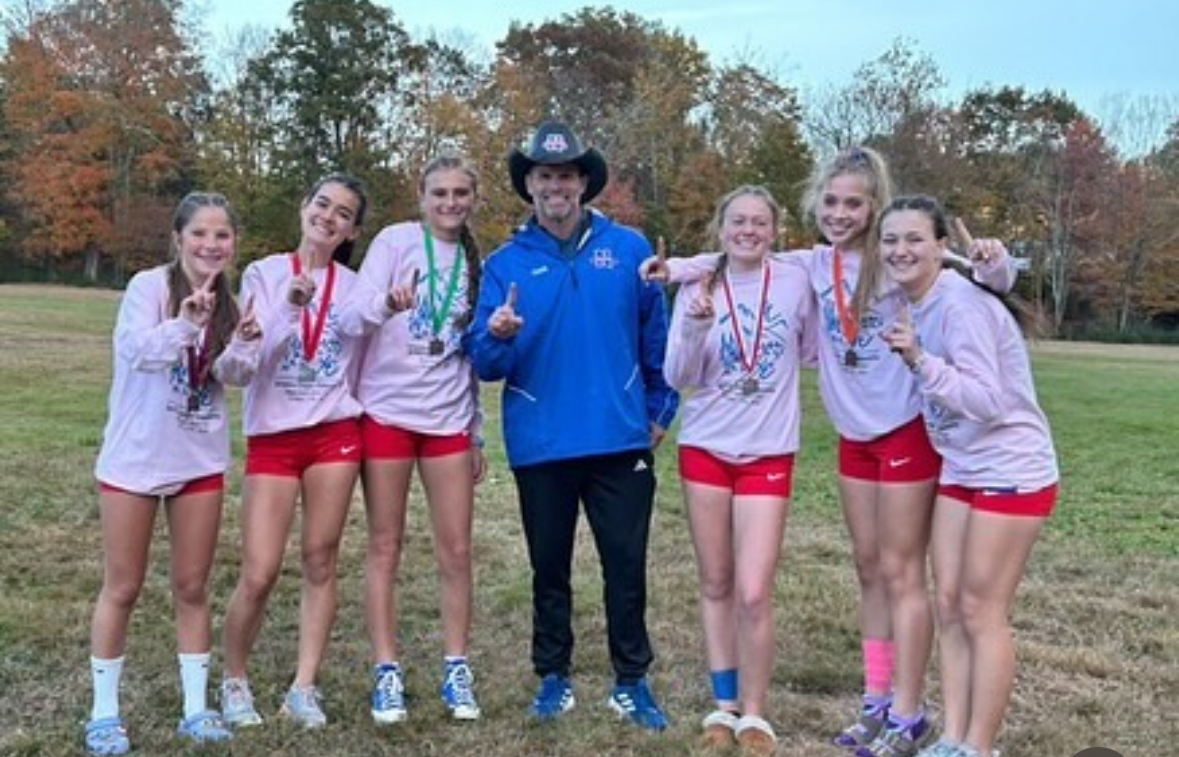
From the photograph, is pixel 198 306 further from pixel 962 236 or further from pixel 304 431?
pixel 962 236

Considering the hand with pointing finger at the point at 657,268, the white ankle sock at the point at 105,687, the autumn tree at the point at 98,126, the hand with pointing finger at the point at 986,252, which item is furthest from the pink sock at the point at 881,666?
the autumn tree at the point at 98,126

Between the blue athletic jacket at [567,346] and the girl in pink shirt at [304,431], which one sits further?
the blue athletic jacket at [567,346]

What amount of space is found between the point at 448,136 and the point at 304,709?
40.3 metres

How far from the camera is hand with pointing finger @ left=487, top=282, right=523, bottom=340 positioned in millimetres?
4363

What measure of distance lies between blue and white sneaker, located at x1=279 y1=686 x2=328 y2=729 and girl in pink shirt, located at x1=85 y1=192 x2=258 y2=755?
0.27 metres

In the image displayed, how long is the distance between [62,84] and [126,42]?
3.10 m

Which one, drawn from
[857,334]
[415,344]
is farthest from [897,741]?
[415,344]

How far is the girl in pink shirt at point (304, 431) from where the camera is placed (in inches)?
175

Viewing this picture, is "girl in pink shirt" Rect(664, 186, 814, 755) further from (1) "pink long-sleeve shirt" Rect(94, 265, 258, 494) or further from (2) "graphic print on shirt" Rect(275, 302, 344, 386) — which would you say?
(1) "pink long-sleeve shirt" Rect(94, 265, 258, 494)

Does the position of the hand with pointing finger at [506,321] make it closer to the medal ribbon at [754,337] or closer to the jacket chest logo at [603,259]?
the jacket chest logo at [603,259]

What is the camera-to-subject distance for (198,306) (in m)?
4.15

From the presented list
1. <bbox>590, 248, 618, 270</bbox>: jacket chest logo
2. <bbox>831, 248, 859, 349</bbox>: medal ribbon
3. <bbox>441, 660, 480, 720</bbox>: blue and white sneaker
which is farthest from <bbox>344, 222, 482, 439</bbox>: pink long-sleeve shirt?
<bbox>831, 248, 859, 349</bbox>: medal ribbon

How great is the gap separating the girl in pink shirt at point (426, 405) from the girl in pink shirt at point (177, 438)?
0.51 m

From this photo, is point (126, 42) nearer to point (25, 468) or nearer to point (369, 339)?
point (25, 468)
